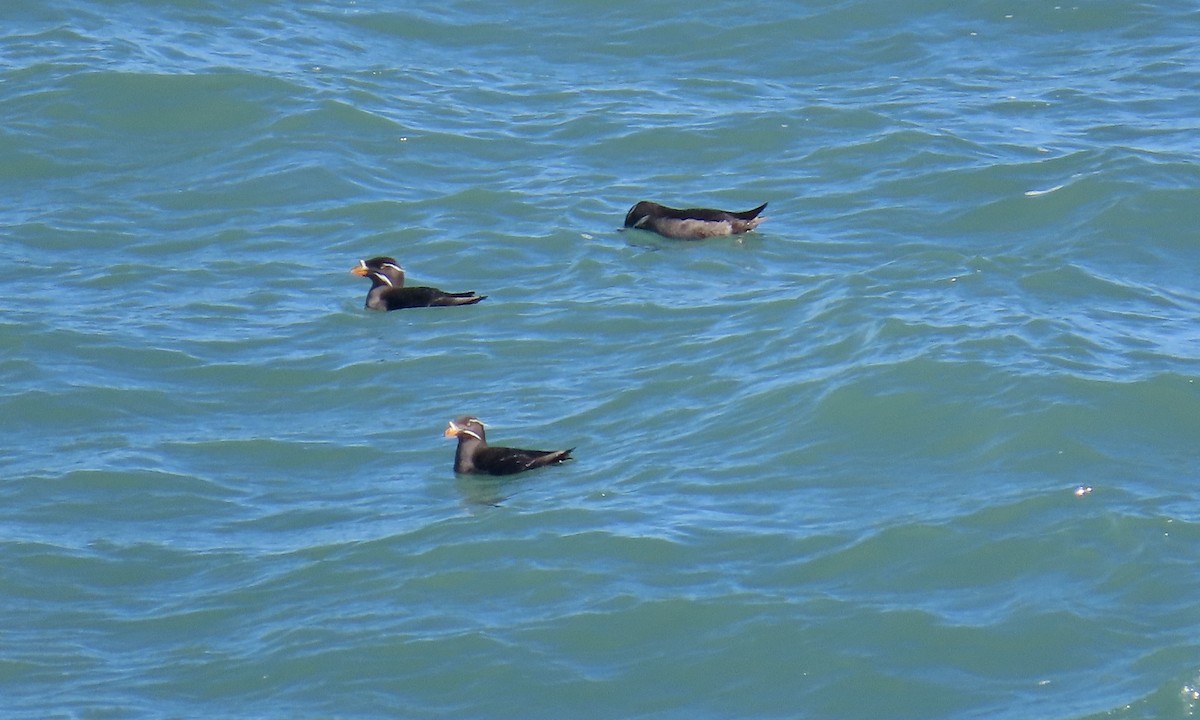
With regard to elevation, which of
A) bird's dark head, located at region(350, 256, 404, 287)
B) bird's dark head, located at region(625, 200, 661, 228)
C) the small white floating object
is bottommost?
bird's dark head, located at region(350, 256, 404, 287)

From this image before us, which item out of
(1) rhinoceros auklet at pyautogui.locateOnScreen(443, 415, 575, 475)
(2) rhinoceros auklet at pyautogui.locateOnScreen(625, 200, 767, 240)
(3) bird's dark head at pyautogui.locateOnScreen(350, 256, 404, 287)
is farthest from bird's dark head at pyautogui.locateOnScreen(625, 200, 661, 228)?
(1) rhinoceros auklet at pyautogui.locateOnScreen(443, 415, 575, 475)

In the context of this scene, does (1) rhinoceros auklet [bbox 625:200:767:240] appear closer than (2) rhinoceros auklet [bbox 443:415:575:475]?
No

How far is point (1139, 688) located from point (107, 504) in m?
6.14

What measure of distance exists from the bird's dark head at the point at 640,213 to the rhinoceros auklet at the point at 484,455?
4.74 metres

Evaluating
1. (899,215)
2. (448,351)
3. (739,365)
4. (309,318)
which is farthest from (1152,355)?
(309,318)

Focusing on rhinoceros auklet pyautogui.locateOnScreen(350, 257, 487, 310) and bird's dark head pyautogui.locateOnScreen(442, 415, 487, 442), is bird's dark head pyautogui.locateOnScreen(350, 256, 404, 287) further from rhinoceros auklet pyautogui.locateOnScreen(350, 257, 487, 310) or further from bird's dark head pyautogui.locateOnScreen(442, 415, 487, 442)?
bird's dark head pyautogui.locateOnScreen(442, 415, 487, 442)

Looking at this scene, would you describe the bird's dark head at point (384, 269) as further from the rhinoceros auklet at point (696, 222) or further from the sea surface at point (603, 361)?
the rhinoceros auklet at point (696, 222)

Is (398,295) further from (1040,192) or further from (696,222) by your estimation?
(1040,192)

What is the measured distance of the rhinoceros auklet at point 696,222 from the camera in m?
14.7

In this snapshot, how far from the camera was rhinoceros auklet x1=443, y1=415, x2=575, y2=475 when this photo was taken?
33.7 ft

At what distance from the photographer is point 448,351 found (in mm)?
12828

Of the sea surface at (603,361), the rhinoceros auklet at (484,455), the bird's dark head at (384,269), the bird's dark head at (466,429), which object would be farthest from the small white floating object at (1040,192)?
the bird's dark head at (466,429)

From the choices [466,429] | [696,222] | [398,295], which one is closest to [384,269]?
[398,295]

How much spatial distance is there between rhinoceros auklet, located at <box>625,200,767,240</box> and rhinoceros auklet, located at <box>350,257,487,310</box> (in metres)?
1.87
